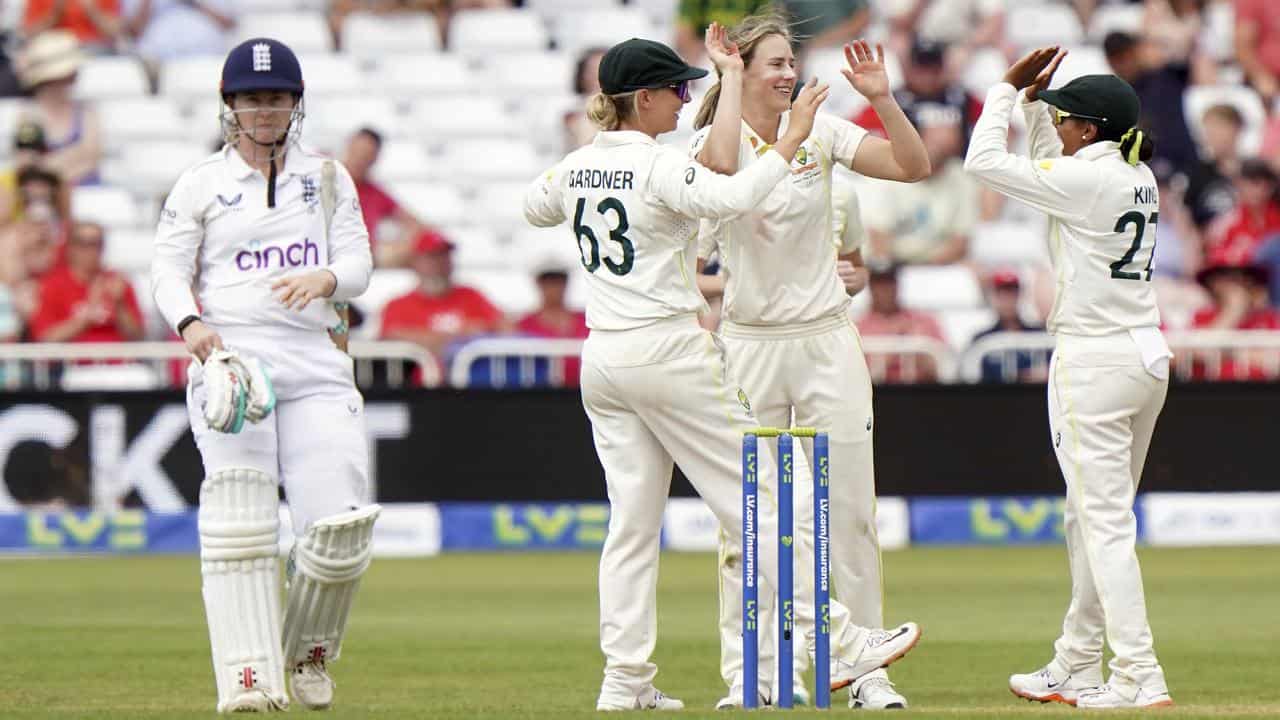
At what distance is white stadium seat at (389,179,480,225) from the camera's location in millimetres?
14750

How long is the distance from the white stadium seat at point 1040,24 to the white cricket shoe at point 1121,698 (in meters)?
10.4

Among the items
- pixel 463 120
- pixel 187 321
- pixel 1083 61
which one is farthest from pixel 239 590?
pixel 1083 61

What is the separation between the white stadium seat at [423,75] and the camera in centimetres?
1573

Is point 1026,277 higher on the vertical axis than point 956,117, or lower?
lower

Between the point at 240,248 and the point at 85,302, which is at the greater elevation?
the point at 240,248

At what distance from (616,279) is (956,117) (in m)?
8.52

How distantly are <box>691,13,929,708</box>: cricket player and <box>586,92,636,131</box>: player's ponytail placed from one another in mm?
325

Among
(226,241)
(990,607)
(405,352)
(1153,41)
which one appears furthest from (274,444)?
(1153,41)

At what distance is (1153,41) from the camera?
594 inches

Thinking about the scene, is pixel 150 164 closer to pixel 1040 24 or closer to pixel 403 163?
pixel 403 163

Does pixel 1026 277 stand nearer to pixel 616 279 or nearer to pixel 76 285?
pixel 76 285

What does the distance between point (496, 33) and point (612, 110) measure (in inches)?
402

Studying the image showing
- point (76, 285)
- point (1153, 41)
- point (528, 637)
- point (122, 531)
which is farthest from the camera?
point (1153, 41)

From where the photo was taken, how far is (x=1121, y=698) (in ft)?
19.7
